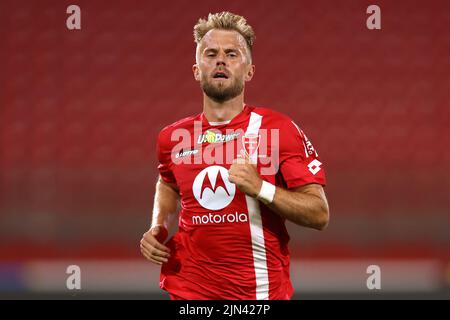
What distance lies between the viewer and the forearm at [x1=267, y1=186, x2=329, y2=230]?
177cm

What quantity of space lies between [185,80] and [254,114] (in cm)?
241

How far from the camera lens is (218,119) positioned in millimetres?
2027

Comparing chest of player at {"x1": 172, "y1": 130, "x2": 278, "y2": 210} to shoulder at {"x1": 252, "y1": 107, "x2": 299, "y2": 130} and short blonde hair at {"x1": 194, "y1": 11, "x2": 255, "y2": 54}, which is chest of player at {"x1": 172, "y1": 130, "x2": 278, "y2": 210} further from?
short blonde hair at {"x1": 194, "y1": 11, "x2": 255, "y2": 54}

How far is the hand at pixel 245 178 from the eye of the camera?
174cm

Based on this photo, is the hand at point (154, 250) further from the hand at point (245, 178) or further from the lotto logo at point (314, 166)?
the lotto logo at point (314, 166)

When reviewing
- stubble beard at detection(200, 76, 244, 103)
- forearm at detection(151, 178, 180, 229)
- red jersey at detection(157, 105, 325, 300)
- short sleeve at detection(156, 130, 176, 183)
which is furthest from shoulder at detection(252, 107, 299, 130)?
forearm at detection(151, 178, 180, 229)

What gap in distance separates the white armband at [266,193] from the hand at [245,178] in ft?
0.04

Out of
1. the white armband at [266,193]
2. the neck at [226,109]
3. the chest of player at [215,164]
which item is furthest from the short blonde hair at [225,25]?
the white armband at [266,193]

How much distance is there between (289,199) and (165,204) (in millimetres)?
577

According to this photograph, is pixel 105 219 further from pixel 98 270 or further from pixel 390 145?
pixel 390 145

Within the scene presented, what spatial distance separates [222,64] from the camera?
1989mm

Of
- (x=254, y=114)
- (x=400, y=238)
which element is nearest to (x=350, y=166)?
(x=400, y=238)

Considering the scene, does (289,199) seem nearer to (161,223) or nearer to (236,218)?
(236,218)

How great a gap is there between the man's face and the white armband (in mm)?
391
